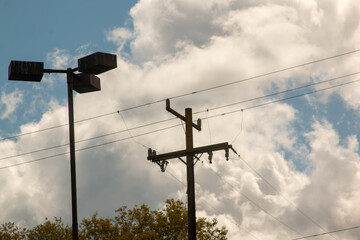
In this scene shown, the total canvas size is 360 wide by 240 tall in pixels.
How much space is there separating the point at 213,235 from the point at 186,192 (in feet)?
83.5

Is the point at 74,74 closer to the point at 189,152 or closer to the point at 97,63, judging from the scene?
the point at 97,63

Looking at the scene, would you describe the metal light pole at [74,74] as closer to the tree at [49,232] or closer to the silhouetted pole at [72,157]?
the silhouetted pole at [72,157]

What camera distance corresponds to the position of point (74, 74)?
1421 centimetres

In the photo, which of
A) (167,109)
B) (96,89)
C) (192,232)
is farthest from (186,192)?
(96,89)

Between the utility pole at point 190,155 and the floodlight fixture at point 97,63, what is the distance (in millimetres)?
10532

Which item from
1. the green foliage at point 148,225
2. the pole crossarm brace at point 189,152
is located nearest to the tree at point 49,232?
the green foliage at point 148,225

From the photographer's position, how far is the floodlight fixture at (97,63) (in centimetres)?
1378

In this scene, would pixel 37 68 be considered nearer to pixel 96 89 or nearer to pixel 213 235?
pixel 96 89

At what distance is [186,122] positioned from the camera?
82.7ft

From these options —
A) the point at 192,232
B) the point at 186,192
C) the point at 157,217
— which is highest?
the point at 157,217

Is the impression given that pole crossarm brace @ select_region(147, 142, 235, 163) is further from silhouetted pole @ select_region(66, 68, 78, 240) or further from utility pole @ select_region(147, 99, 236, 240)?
silhouetted pole @ select_region(66, 68, 78, 240)

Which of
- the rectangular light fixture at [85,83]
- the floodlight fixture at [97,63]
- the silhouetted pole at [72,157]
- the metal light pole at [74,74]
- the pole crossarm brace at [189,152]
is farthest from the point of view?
the pole crossarm brace at [189,152]

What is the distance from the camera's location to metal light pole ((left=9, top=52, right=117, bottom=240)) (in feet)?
44.1

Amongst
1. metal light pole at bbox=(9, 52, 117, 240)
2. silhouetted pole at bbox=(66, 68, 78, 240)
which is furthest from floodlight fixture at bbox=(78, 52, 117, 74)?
silhouetted pole at bbox=(66, 68, 78, 240)
